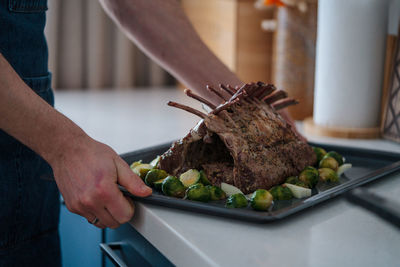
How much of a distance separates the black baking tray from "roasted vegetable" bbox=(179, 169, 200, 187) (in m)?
0.05

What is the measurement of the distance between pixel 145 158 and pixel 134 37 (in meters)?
0.39

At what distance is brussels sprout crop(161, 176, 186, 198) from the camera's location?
2.71ft

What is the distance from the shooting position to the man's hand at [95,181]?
29.8 inches

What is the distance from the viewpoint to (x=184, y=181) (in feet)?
2.89

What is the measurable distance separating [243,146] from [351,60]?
2.45ft

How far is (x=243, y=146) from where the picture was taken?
885mm

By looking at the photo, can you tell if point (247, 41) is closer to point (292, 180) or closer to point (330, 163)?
point (330, 163)

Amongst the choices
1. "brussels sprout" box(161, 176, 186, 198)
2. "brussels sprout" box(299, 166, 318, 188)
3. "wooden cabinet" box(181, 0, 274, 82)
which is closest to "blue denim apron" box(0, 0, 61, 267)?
"brussels sprout" box(161, 176, 186, 198)

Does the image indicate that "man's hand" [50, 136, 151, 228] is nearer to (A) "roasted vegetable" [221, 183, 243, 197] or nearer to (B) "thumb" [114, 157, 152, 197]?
(B) "thumb" [114, 157, 152, 197]

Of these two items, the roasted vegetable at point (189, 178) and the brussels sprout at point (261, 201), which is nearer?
the brussels sprout at point (261, 201)

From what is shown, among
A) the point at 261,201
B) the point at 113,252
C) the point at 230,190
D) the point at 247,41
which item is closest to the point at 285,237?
the point at 261,201

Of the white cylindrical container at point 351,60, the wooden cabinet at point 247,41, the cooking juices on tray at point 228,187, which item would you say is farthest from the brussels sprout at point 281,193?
the wooden cabinet at point 247,41

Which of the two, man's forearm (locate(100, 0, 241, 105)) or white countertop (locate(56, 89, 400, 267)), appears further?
man's forearm (locate(100, 0, 241, 105))

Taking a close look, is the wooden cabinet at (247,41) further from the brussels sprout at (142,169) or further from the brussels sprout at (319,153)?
the brussels sprout at (142,169)
